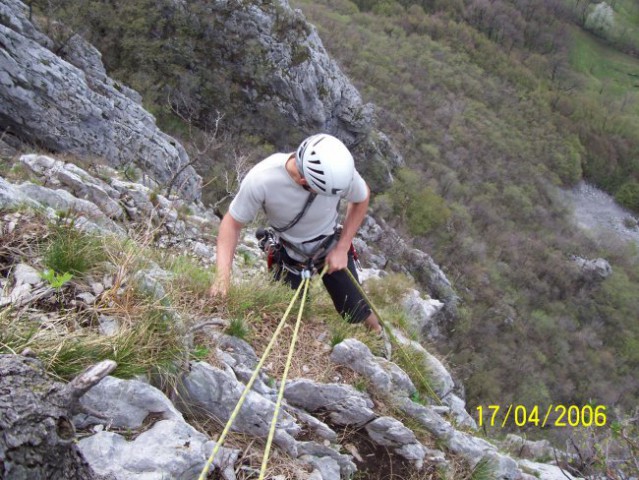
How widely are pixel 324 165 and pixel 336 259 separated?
3.19ft

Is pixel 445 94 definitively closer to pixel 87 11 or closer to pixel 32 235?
pixel 87 11

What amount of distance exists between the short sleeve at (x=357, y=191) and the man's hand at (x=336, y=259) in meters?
0.42

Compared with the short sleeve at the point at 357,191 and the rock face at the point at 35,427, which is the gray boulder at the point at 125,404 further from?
the short sleeve at the point at 357,191

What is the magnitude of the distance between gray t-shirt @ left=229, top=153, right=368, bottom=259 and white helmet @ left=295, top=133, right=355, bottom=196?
192 mm

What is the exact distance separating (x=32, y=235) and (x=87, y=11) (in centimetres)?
2012

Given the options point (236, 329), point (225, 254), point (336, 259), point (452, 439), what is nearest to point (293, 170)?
point (225, 254)

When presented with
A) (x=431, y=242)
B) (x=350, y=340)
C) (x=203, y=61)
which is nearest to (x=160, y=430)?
(x=350, y=340)

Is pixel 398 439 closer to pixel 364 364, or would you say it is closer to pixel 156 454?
pixel 364 364

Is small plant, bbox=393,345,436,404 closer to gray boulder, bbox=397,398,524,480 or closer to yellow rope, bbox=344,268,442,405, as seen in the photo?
yellow rope, bbox=344,268,442,405

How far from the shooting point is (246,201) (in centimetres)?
342

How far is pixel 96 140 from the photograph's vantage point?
12633 mm

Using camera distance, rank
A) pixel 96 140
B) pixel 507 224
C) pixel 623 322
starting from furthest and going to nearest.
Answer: pixel 507 224
pixel 623 322
pixel 96 140

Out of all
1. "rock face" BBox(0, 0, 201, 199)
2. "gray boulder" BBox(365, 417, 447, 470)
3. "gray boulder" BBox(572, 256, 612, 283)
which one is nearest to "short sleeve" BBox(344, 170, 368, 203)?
"gray boulder" BBox(365, 417, 447, 470)

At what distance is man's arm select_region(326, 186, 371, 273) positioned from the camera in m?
3.96
